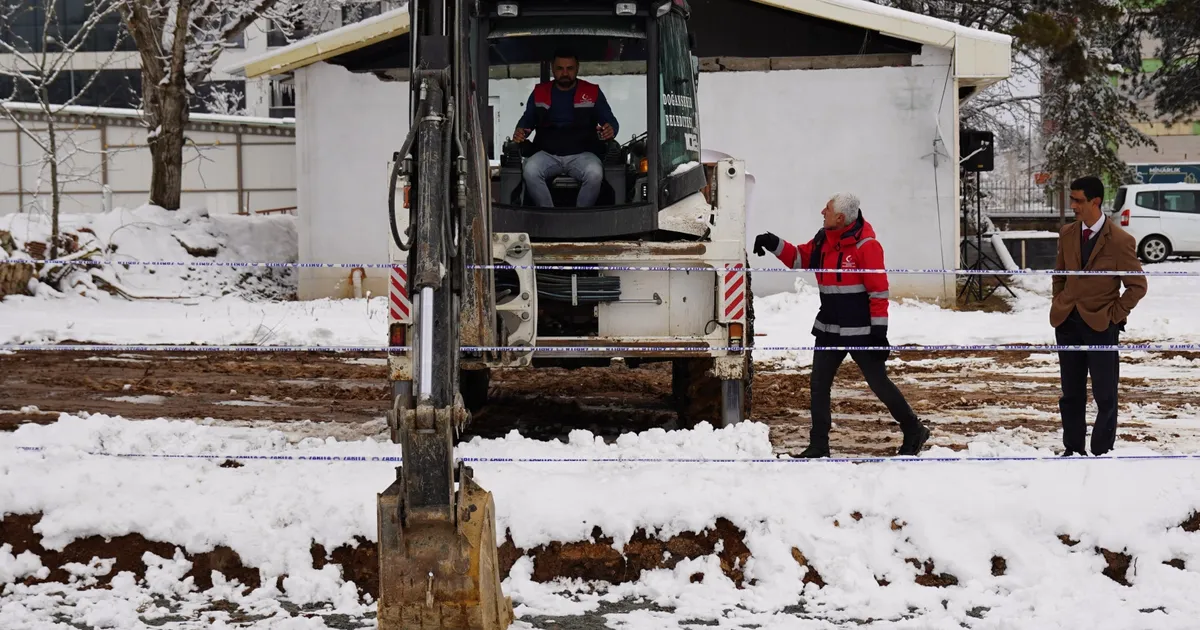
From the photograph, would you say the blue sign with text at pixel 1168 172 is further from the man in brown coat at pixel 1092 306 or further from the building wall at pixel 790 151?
the man in brown coat at pixel 1092 306

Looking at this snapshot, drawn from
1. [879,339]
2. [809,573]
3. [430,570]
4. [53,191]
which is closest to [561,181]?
[879,339]

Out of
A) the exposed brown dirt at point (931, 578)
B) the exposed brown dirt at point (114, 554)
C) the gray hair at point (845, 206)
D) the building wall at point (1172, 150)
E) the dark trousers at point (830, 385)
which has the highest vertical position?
the building wall at point (1172, 150)

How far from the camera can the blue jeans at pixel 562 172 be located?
912 cm

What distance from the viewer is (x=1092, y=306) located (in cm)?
793

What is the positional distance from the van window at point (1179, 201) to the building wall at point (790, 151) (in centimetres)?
1151

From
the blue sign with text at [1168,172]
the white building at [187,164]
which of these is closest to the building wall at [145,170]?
the white building at [187,164]

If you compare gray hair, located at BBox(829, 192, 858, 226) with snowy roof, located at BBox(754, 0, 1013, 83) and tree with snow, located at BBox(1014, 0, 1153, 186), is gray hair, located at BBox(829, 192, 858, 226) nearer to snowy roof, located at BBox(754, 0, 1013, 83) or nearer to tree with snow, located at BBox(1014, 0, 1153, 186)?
snowy roof, located at BBox(754, 0, 1013, 83)

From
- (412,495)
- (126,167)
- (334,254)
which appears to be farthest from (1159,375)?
(126,167)

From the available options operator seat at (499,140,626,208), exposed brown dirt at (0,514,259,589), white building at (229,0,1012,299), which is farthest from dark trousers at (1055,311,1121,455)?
white building at (229,0,1012,299)

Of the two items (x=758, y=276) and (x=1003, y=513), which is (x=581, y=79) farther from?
(x=758, y=276)

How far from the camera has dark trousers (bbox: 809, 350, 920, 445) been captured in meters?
8.20

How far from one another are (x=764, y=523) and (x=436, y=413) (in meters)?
2.16

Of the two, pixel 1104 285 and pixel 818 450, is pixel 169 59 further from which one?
pixel 1104 285

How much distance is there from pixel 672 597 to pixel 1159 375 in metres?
8.26
